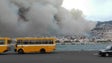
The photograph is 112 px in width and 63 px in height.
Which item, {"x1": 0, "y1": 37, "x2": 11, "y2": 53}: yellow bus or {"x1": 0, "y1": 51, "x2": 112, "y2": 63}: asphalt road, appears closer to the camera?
{"x1": 0, "y1": 51, "x2": 112, "y2": 63}: asphalt road

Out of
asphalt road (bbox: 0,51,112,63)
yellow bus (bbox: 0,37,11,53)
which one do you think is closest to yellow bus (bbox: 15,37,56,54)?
yellow bus (bbox: 0,37,11,53)

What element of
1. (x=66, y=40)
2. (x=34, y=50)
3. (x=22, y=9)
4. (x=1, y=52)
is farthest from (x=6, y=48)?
(x=66, y=40)

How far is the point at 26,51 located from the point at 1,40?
13.9 feet

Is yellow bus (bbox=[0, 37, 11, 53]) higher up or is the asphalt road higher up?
yellow bus (bbox=[0, 37, 11, 53])

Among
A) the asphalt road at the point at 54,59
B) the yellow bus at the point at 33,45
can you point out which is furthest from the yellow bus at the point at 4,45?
the asphalt road at the point at 54,59

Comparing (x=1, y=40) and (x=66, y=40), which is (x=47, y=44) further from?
(x=66, y=40)

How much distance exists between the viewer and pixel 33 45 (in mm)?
51250

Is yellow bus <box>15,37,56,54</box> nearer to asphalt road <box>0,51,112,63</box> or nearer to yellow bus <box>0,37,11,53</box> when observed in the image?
yellow bus <box>0,37,11,53</box>

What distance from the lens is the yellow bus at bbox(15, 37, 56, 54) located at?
5116 cm

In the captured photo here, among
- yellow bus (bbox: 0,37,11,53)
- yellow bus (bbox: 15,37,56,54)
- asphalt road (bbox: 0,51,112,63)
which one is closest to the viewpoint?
asphalt road (bbox: 0,51,112,63)

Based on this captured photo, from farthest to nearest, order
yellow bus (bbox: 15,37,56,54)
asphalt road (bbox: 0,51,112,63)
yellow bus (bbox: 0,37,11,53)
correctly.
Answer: yellow bus (bbox: 15,37,56,54) < yellow bus (bbox: 0,37,11,53) < asphalt road (bbox: 0,51,112,63)

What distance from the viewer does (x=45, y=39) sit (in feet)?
170

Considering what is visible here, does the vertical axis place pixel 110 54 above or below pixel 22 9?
below

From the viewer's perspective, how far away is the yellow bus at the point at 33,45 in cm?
5116
